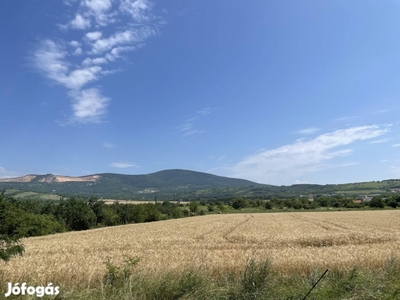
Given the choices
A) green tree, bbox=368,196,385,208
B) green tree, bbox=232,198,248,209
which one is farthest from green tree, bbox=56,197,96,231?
green tree, bbox=368,196,385,208

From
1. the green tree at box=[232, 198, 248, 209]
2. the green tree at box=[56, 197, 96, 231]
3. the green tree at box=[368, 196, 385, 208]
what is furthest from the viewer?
the green tree at box=[232, 198, 248, 209]

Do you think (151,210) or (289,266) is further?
(151,210)

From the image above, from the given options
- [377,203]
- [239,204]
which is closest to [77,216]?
[239,204]

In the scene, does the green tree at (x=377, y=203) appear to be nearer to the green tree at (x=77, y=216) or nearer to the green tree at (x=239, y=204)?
the green tree at (x=239, y=204)

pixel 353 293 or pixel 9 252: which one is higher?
pixel 9 252

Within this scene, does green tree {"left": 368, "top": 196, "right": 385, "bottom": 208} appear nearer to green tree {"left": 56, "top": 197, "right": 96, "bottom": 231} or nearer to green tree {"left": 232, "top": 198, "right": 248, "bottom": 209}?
green tree {"left": 232, "top": 198, "right": 248, "bottom": 209}

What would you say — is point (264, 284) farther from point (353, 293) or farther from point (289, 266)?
point (289, 266)

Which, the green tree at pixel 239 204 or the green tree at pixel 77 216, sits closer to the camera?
the green tree at pixel 77 216

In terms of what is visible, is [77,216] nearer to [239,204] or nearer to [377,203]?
[239,204]

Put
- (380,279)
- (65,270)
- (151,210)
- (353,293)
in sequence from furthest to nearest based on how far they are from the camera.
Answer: (151,210) → (65,270) → (380,279) → (353,293)

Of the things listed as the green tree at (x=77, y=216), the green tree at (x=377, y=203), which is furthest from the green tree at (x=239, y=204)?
the green tree at (x=77, y=216)

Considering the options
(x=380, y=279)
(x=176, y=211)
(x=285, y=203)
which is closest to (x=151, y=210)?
(x=176, y=211)

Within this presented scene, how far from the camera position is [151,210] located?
9806cm

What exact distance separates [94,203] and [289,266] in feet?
288
